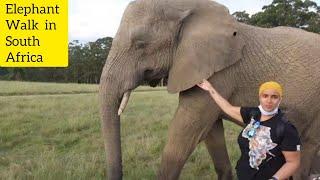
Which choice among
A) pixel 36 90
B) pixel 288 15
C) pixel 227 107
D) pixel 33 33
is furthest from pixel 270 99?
pixel 288 15

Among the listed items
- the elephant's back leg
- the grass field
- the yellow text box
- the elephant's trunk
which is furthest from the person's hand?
the yellow text box

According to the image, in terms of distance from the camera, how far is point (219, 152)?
22.9 feet

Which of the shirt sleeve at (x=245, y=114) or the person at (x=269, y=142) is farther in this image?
the shirt sleeve at (x=245, y=114)

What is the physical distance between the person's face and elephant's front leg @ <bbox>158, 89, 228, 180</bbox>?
5.01 ft

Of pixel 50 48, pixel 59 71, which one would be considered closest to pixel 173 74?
pixel 50 48

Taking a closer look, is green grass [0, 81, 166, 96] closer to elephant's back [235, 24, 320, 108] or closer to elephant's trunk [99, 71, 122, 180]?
elephant's trunk [99, 71, 122, 180]

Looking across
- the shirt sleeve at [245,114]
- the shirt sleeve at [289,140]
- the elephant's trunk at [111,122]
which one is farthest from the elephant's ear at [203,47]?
the shirt sleeve at [289,140]

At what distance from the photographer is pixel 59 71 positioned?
85.8 m

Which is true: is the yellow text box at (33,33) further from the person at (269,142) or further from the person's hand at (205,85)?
the person at (269,142)

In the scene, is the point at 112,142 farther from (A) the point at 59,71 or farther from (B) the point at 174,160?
(A) the point at 59,71

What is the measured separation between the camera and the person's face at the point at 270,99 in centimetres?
399

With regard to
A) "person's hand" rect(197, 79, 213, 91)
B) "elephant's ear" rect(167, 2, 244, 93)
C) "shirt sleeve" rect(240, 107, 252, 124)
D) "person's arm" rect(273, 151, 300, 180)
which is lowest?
"person's arm" rect(273, 151, 300, 180)

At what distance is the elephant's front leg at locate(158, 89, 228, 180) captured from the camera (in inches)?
219

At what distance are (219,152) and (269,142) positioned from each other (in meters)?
2.94
